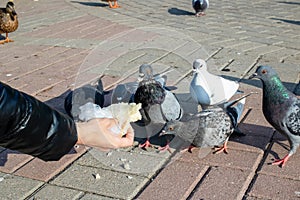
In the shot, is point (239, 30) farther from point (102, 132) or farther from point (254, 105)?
point (102, 132)

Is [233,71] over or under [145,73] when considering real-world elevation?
under

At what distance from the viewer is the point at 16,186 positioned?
3.21 metres

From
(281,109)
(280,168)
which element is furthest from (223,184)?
(281,109)

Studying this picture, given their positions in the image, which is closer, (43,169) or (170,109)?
(43,169)

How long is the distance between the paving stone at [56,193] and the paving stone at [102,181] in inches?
2.1

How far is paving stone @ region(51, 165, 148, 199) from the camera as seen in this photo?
10.2 ft

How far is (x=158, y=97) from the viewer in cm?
354

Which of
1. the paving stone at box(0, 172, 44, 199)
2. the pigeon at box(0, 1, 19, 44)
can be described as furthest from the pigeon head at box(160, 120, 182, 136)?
the pigeon at box(0, 1, 19, 44)

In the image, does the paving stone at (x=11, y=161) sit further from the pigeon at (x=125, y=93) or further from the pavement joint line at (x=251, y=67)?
the pavement joint line at (x=251, y=67)

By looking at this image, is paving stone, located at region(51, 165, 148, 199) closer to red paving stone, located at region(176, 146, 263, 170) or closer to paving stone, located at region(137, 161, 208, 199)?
paving stone, located at region(137, 161, 208, 199)

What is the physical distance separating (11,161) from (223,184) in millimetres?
1628

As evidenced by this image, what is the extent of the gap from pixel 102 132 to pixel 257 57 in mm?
3852

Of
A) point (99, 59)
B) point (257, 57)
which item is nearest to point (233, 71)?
point (257, 57)

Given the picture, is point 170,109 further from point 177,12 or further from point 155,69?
point 177,12
